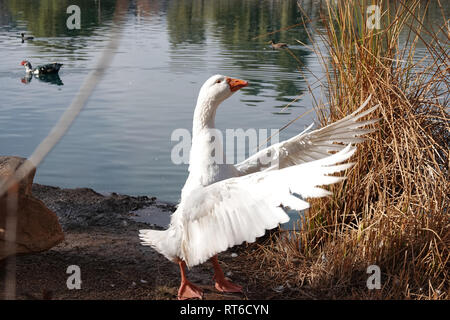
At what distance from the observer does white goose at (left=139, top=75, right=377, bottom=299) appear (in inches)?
131

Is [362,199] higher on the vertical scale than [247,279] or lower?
higher

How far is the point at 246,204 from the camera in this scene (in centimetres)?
363

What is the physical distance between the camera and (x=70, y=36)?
92.2 ft

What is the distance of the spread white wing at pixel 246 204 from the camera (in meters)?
3.26

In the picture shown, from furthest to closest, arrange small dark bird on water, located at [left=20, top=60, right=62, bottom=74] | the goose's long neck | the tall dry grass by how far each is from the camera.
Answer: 1. small dark bird on water, located at [left=20, top=60, right=62, bottom=74]
2. the tall dry grass
3. the goose's long neck

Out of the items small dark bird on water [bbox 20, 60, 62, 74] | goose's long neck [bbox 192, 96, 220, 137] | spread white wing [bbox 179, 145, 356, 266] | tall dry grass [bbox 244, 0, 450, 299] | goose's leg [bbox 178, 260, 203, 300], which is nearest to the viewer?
spread white wing [bbox 179, 145, 356, 266]

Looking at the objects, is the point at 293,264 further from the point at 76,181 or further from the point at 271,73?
the point at 271,73

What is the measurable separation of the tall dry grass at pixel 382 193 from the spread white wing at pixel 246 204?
133 centimetres

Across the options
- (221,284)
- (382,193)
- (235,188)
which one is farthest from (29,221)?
(382,193)

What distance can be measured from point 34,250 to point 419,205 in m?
3.55

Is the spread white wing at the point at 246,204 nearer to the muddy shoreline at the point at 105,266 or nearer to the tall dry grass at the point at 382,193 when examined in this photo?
the muddy shoreline at the point at 105,266

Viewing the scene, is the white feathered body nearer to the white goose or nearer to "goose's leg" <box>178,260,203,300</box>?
the white goose

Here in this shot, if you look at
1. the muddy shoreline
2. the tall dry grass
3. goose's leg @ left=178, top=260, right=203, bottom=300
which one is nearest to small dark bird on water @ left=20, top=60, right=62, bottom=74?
the muddy shoreline
